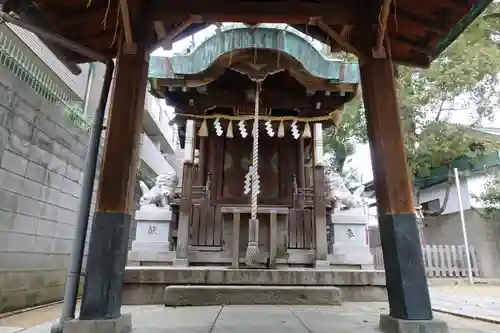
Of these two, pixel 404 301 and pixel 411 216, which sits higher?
pixel 411 216

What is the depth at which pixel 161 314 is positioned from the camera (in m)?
3.73

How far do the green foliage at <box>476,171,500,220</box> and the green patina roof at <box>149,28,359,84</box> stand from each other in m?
10.2

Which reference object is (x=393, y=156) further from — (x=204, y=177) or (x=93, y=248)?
(x=204, y=177)

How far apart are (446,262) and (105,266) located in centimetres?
1284

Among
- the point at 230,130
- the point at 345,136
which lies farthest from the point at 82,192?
the point at 345,136

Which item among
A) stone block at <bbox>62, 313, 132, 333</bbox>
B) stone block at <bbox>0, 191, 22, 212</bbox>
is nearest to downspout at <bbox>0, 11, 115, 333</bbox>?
stone block at <bbox>62, 313, 132, 333</bbox>

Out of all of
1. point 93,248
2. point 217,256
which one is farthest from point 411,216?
point 217,256

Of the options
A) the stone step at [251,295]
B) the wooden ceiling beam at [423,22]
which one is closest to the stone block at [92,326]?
the stone step at [251,295]

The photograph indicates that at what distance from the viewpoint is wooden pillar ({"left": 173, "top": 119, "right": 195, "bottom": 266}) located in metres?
6.34

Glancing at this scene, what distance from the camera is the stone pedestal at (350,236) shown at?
6.98 meters

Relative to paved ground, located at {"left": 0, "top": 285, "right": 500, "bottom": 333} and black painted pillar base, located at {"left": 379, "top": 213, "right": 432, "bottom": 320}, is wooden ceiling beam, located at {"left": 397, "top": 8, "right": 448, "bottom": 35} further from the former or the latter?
paved ground, located at {"left": 0, "top": 285, "right": 500, "bottom": 333}

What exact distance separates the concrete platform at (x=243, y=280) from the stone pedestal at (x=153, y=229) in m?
2.14

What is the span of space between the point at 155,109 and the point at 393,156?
1526 centimetres

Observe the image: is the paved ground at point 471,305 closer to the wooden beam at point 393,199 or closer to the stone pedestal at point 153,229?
the wooden beam at point 393,199
